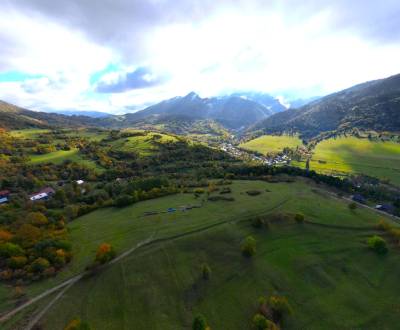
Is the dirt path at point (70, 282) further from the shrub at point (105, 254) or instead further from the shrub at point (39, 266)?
the shrub at point (39, 266)

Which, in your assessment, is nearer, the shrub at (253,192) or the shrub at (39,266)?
the shrub at (39,266)

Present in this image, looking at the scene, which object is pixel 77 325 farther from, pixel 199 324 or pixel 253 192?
pixel 253 192

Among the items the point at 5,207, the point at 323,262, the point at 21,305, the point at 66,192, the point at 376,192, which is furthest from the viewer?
the point at 376,192

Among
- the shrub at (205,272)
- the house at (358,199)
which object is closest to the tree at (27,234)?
the shrub at (205,272)

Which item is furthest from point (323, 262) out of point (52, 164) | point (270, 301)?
point (52, 164)

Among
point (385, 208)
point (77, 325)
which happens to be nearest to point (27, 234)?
point (77, 325)

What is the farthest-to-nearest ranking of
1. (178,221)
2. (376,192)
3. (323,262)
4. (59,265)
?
(376,192), (178,221), (323,262), (59,265)

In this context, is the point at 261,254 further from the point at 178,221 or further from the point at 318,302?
the point at 178,221
